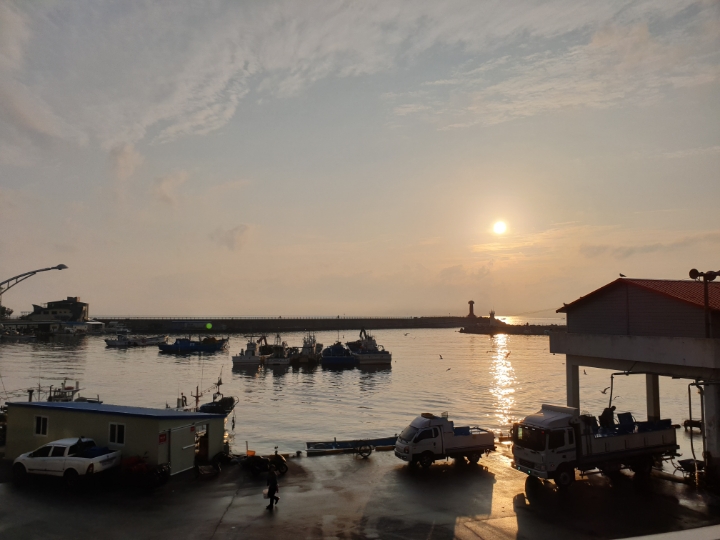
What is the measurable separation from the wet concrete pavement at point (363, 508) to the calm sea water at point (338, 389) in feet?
53.6

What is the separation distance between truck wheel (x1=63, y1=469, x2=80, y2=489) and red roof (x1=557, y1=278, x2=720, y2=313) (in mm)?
23646

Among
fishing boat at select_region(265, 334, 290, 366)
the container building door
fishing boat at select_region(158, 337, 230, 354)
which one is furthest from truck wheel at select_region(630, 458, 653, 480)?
fishing boat at select_region(158, 337, 230, 354)

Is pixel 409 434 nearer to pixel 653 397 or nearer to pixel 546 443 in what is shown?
pixel 546 443

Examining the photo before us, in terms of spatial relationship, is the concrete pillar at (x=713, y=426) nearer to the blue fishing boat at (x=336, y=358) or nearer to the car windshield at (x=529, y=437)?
the car windshield at (x=529, y=437)

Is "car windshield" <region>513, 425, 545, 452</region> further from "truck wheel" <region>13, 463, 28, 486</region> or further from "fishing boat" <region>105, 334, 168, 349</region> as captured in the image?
"fishing boat" <region>105, 334, 168, 349</region>

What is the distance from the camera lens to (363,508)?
18.8 meters

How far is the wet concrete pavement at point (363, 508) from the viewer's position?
16.8 m

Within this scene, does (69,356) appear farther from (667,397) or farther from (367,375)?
(667,397)

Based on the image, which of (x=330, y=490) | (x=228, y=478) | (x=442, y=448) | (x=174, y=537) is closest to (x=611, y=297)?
(x=442, y=448)

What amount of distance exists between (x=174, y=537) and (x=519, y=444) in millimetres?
13371

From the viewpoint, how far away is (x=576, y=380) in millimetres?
27453

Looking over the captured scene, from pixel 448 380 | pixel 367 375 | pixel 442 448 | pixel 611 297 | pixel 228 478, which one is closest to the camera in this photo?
pixel 228 478

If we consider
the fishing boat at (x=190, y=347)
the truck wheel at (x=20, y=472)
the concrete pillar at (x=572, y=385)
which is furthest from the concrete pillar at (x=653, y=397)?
the fishing boat at (x=190, y=347)

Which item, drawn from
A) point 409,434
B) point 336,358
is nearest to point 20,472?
point 409,434
